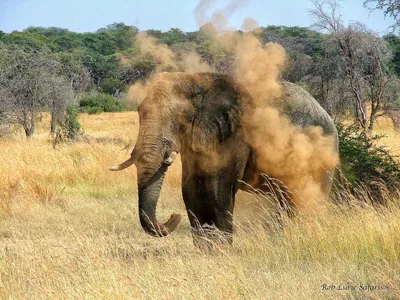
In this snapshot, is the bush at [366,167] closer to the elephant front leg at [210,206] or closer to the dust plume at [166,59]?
the dust plume at [166,59]

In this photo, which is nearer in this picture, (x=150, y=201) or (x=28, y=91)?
(x=150, y=201)

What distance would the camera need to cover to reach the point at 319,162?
25.3 ft

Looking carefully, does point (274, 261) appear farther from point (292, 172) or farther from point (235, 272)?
point (292, 172)

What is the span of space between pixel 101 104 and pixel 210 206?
37.2m

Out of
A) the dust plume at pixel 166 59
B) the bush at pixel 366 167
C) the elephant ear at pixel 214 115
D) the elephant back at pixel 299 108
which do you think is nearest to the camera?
the elephant ear at pixel 214 115

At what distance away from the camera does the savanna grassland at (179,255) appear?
4738 mm

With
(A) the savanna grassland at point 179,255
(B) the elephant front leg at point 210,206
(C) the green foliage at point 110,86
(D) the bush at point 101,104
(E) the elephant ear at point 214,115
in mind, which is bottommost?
(A) the savanna grassland at point 179,255

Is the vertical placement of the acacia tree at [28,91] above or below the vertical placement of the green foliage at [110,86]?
below

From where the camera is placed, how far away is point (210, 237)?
6.78 meters

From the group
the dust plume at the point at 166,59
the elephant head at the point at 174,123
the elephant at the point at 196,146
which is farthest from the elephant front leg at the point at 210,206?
the dust plume at the point at 166,59

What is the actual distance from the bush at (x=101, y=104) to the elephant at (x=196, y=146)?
36077mm

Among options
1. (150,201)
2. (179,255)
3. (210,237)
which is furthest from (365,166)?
(150,201)

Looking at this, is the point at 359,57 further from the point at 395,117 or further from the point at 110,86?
the point at 110,86

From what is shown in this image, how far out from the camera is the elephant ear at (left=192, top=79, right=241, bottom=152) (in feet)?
21.1
